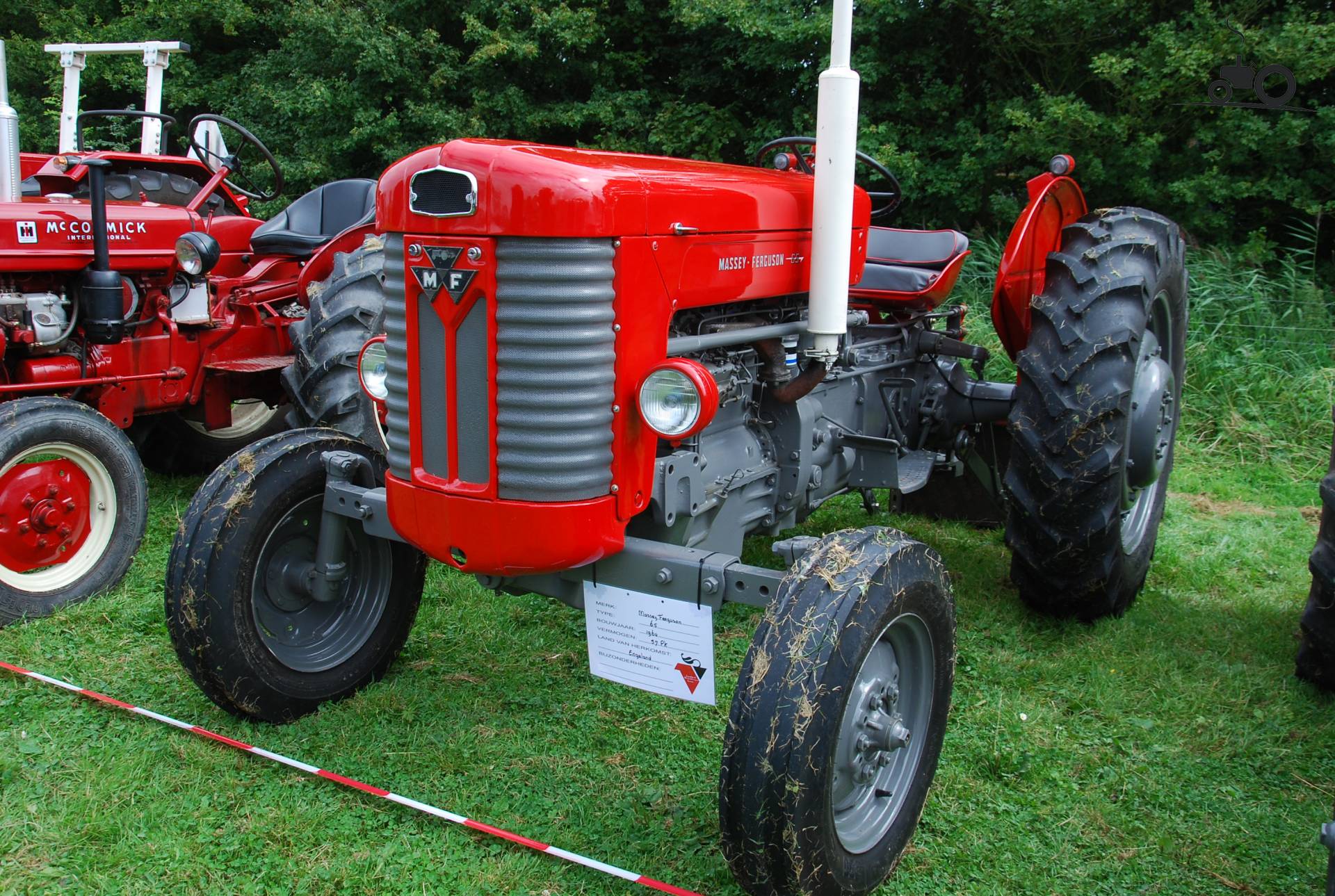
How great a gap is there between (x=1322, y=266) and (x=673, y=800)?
23.8 ft

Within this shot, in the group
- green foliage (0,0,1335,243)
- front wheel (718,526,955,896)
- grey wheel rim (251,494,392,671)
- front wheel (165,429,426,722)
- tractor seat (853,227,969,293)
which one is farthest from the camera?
green foliage (0,0,1335,243)

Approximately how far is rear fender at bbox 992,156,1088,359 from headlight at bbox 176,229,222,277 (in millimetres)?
3167

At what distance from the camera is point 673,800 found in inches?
107

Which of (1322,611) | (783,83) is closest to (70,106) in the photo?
(783,83)

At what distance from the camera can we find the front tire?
10.6 ft

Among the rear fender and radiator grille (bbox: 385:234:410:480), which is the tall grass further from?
radiator grille (bbox: 385:234:410:480)

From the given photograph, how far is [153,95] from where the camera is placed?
5523mm

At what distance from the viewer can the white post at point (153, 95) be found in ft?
17.7

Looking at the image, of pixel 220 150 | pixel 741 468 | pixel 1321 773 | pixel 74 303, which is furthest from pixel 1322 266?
pixel 74 303

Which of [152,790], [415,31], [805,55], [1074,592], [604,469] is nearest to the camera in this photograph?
[604,469]

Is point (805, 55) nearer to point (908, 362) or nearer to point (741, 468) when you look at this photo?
point (908, 362)

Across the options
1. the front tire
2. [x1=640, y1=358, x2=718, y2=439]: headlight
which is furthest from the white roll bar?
the front tire

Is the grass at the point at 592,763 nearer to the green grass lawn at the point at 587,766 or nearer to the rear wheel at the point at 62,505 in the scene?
the green grass lawn at the point at 587,766

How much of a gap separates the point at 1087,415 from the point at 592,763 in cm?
176
